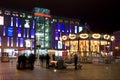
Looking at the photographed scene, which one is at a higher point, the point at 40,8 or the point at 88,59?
the point at 40,8

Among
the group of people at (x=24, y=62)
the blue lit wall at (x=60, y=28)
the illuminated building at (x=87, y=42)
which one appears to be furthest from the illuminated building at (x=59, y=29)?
the group of people at (x=24, y=62)

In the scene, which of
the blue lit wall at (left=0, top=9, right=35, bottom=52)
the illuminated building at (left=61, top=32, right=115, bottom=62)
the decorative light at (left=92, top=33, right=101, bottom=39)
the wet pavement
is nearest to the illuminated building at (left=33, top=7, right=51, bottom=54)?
the blue lit wall at (left=0, top=9, right=35, bottom=52)

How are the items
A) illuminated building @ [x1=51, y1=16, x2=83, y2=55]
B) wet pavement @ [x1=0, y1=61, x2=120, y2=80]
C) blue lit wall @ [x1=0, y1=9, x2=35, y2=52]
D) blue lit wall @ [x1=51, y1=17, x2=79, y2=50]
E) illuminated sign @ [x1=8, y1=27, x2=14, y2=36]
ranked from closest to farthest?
wet pavement @ [x1=0, y1=61, x2=120, y2=80], blue lit wall @ [x1=0, y1=9, x2=35, y2=52], illuminated sign @ [x1=8, y1=27, x2=14, y2=36], illuminated building @ [x1=51, y1=16, x2=83, y2=55], blue lit wall @ [x1=51, y1=17, x2=79, y2=50]

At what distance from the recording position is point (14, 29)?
126 metres

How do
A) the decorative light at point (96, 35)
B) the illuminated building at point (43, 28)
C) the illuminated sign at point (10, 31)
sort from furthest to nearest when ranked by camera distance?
1. the illuminated building at point (43, 28)
2. the illuminated sign at point (10, 31)
3. the decorative light at point (96, 35)

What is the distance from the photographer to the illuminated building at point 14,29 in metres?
123

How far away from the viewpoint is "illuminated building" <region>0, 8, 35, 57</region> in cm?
12278

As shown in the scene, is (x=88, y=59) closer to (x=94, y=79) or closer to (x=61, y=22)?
(x=94, y=79)

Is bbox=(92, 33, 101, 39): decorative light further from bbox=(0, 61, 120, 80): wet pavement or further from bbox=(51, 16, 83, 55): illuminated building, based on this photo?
bbox=(51, 16, 83, 55): illuminated building

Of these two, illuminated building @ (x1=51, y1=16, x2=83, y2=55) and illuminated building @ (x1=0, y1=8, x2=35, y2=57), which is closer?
illuminated building @ (x1=0, y1=8, x2=35, y2=57)

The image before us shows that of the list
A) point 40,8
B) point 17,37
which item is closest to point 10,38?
point 17,37

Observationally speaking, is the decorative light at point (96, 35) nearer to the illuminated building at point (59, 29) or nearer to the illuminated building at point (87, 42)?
the illuminated building at point (87, 42)

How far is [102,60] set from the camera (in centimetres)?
5175

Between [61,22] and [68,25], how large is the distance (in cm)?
531
